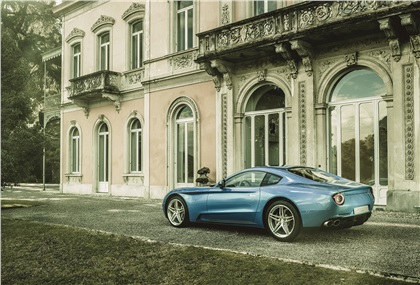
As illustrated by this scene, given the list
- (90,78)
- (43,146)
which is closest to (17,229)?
(43,146)

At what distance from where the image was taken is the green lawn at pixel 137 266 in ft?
15.9

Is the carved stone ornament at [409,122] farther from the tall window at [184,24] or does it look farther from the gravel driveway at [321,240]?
the tall window at [184,24]

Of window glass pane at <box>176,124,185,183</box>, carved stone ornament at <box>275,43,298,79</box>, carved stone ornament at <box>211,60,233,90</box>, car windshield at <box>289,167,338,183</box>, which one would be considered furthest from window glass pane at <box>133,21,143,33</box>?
car windshield at <box>289,167,338,183</box>

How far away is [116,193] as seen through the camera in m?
20.3

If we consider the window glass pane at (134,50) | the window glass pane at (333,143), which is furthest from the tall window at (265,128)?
the window glass pane at (134,50)

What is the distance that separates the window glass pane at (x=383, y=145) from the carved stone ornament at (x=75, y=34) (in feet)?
55.9

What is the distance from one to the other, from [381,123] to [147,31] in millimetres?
11206

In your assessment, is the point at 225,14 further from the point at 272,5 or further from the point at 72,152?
the point at 72,152

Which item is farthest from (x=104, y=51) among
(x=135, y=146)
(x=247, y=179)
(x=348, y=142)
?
(x=247, y=179)

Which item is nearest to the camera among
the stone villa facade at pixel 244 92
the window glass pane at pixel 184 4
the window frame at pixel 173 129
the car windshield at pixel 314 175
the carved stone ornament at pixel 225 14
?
the car windshield at pixel 314 175

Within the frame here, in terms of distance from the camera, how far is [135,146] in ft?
65.8

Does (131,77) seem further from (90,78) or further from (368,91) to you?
(368,91)

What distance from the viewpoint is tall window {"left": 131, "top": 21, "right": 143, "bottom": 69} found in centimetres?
2006

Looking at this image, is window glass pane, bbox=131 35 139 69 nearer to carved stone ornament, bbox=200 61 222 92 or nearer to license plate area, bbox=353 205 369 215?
carved stone ornament, bbox=200 61 222 92
